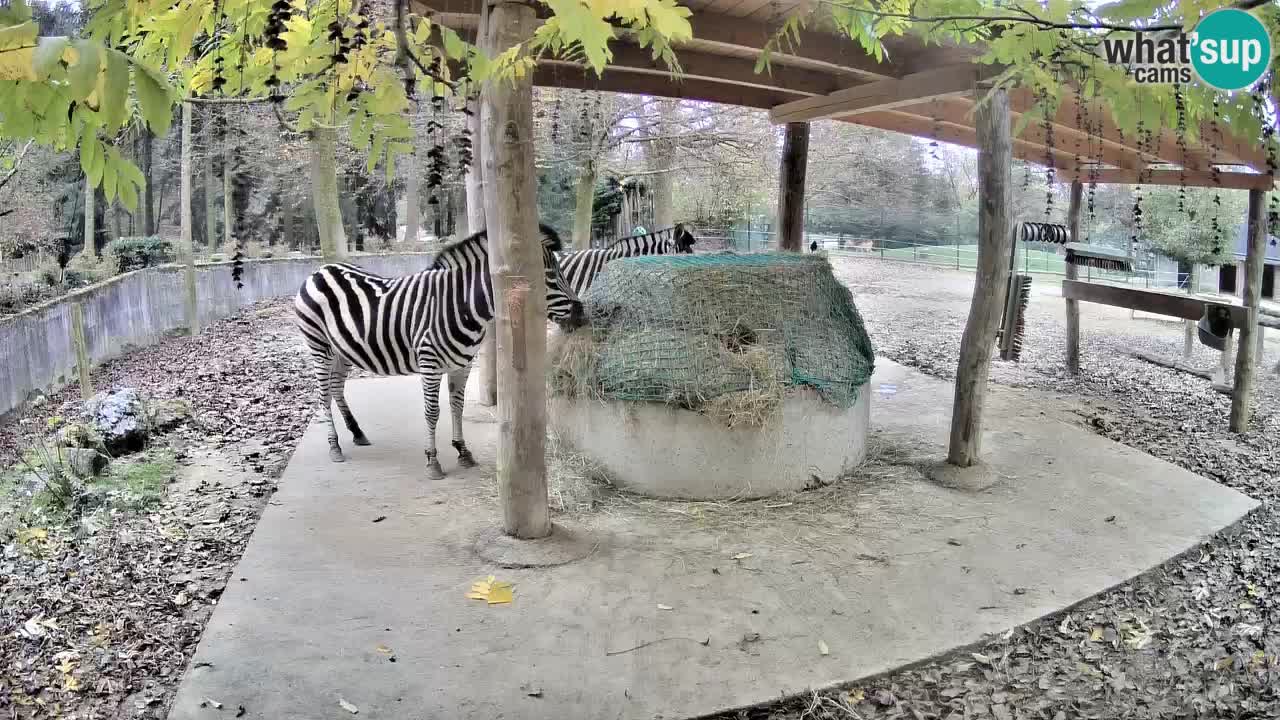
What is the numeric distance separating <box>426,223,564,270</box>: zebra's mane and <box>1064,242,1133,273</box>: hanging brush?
6686mm

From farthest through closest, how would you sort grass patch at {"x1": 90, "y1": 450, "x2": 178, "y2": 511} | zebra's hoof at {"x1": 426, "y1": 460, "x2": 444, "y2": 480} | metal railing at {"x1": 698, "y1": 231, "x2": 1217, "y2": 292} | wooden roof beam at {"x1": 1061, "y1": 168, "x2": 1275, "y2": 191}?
metal railing at {"x1": 698, "y1": 231, "x2": 1217, "y2": 292}, wooden roof beam at {"x1": 1061, "y1": 168, "x2": 1275, "y2": 191}, zebra's hoof at {"x1": 426, "y1": 460, "x2": 444, "y2": 480}, grass patch at {"x1": 90, "y1": 450, "x2": 178, "y2": 511}

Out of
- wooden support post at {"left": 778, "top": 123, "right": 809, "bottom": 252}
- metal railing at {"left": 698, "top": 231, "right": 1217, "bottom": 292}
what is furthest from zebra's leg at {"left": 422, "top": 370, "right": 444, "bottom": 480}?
metal railing at {"left": 698, "top": 231, "right": 1217, "bottom": 292}

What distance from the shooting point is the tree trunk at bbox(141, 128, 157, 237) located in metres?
19.3

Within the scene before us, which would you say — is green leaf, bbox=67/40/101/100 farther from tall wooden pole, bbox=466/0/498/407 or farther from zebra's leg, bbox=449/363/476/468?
zebra's leg, bbox=449/363/476/468

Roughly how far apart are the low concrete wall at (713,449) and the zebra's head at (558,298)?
0.69 meters

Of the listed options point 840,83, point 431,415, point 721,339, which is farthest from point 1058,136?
point 431,415

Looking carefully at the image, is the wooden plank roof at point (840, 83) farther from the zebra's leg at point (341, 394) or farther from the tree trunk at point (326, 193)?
the tree trunk at point (326, 193)

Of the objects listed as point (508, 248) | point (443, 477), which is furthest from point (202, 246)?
point (508, 248)

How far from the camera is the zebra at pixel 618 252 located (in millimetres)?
8422

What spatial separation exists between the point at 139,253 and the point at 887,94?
13.6 meters

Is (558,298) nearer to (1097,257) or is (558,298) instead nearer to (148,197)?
(1097,257)

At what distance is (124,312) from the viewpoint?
11.3 metres

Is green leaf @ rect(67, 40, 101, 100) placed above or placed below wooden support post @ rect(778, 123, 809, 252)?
below

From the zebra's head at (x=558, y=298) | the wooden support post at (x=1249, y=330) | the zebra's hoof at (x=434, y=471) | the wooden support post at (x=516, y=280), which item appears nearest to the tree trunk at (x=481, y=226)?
the zebra's head at (x=558, y=298)
